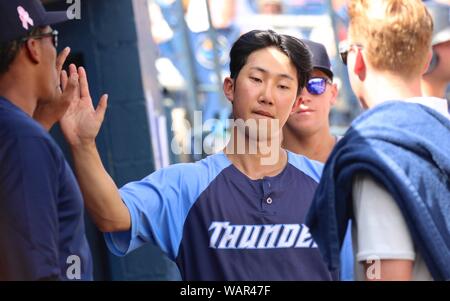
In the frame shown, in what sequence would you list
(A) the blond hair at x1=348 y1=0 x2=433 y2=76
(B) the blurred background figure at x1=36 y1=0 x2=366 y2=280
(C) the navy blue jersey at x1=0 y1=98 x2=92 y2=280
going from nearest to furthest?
(A) the blond hair at x1=348 y1=0 x2=433 y2=76, (C) the navy blue jersey at x1=0 y1=98 x2=92 y2=280, (B) the blurred background figure at x1=36 y1=0 x2=366 y2=280

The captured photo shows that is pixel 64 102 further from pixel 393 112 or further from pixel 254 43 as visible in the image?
pixel 393 112

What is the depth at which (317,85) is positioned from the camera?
2.66 metres

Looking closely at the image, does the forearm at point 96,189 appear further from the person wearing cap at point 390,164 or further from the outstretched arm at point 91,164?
the person wearing cap at point 390,164

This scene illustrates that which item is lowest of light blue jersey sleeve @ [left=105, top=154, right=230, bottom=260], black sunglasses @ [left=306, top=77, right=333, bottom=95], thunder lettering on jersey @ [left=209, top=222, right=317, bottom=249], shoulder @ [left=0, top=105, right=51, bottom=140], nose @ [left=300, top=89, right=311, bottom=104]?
thunder lettering on jersey @ [left=209, top=222, right=317, bottom=249]

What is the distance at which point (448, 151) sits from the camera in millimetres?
2066

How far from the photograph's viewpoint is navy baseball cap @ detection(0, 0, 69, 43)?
2.31m

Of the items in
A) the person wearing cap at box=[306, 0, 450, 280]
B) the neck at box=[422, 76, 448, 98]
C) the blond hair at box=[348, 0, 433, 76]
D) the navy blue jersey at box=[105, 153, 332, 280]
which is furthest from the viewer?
the neck at box=[422, 76, 448, 98]

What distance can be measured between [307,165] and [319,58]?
279 millimetres

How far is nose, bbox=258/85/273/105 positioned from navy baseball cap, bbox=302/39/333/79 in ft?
0.59

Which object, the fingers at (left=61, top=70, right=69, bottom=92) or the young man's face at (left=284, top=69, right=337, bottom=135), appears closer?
the fingers at (left=61, top=70, right=69, bottom=92)

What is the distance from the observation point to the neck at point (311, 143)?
2.66 metres

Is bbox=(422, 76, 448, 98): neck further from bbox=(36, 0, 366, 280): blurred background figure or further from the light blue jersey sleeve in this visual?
the light blue jersey sleeve

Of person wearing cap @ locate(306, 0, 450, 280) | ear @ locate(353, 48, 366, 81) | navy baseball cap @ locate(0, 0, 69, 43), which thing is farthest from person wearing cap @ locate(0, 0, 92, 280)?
ear @ locate(353, 48, 366, 81)
